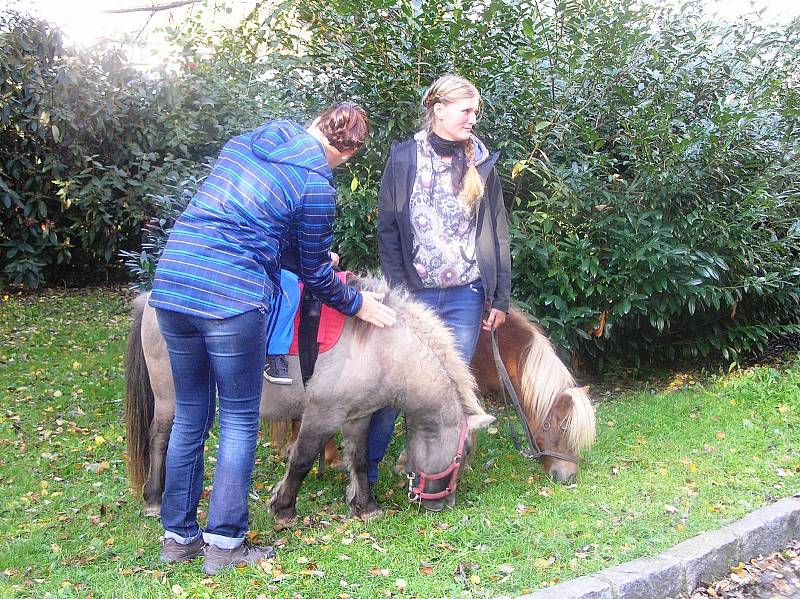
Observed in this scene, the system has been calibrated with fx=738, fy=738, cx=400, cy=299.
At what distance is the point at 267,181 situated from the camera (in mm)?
3072

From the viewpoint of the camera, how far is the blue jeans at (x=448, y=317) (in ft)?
14.0

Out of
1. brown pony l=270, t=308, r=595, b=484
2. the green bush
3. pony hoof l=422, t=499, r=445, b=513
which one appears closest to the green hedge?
the green bush

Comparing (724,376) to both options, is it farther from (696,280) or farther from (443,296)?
(443,296)

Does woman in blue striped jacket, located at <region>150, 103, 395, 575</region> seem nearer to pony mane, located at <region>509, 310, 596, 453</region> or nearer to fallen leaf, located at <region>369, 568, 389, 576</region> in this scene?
fallen leaf, located at <region>369, 568, 389, 576</region>

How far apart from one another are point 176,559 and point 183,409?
2.41 ft

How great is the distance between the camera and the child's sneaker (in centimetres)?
356

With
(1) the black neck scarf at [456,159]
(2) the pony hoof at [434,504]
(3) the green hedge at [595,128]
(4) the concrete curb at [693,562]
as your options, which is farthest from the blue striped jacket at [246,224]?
(3) the green hedge at [595,128]

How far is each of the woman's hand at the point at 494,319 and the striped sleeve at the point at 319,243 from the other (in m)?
1.16

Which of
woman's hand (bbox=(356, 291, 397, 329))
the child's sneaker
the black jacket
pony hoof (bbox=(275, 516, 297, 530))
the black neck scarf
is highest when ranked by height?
the black neck scarf

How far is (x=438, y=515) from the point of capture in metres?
4.02

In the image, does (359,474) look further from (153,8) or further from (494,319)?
(153,8)

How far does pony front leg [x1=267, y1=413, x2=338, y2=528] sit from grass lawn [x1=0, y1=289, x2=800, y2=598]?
9 centimetres

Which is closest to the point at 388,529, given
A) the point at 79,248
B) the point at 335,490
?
the point at 335,490

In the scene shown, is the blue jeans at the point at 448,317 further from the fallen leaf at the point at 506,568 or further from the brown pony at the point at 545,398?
the fallen leaf at the point at 506,568
